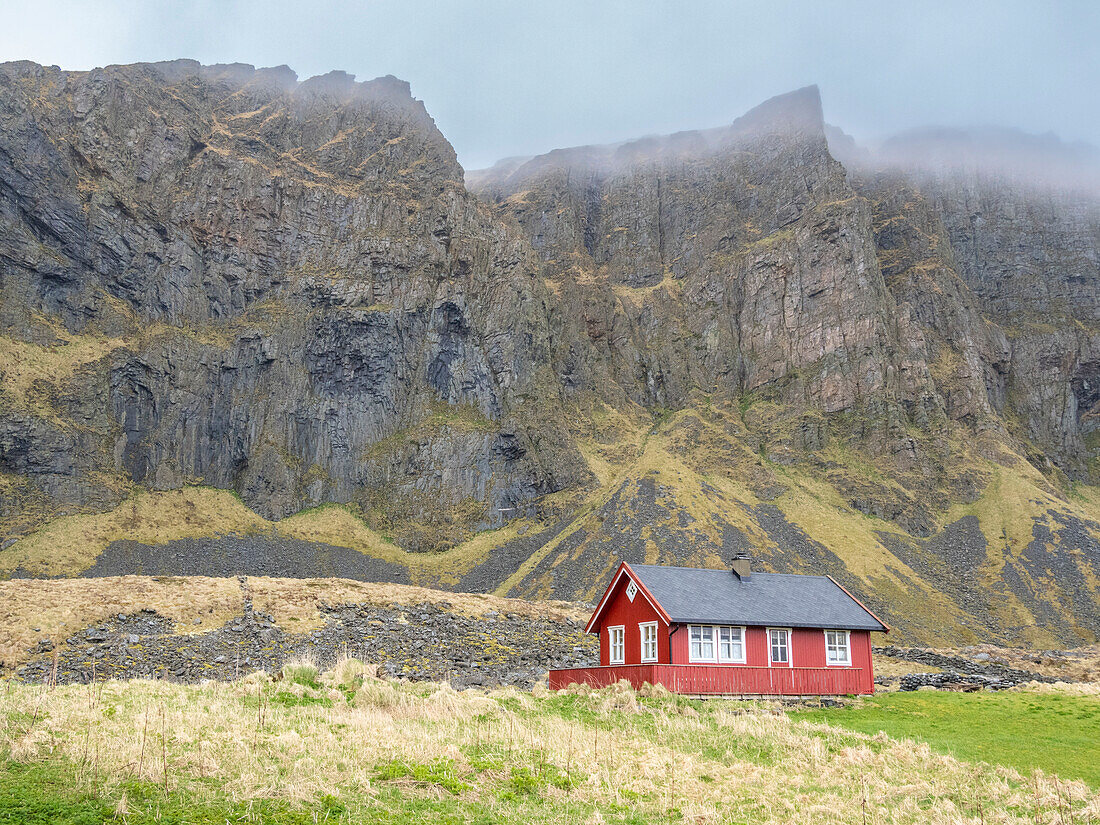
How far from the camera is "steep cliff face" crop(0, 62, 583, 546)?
315 ft

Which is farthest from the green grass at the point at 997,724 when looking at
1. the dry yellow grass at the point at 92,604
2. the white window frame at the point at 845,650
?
the dry yellow grass at the point at 92,604

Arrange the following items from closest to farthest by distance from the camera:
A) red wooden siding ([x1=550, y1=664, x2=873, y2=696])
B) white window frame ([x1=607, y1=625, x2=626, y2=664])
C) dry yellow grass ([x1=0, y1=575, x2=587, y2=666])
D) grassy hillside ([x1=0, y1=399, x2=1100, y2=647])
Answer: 1. red wooden siding ([x1=550, y1=664, x2=873, y2=696])
2. white window frame ([x1=607, y1=625, x2=626, y2=664])
3. dry yellow grass ([x1=0, y1=575, x2=587, y2=666])
4. grassy hillside ([x1=0, y1=399, x2=1100, y2=647])

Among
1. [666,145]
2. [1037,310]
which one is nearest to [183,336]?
[666,145]

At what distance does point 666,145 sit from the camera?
577 feet

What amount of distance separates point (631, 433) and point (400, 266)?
42.4 metres

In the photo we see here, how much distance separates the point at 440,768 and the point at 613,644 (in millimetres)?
25898

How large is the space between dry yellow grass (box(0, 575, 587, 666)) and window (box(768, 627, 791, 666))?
86.9 feet

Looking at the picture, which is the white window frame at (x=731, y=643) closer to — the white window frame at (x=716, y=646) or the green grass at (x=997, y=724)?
the white window frame at (x=716, y=646)

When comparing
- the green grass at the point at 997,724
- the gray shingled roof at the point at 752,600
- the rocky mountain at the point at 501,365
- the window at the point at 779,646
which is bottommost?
the green grass at the point at 997,724

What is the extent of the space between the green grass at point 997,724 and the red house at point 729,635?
292 cm

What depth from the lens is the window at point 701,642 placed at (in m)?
34.7

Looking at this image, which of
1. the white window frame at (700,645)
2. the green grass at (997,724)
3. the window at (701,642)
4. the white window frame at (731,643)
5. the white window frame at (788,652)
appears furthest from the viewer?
the white window frame at (788,652)

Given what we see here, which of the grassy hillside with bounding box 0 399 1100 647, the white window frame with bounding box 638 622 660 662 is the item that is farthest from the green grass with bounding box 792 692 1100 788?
the grassy hillside with bounding box 0 399 1100 647

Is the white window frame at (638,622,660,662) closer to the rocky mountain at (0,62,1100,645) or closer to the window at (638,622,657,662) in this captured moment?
the window at (638,622,657,662)
